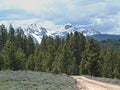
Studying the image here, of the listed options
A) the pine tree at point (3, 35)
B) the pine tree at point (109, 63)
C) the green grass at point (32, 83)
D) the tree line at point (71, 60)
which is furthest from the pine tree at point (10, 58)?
the green grass at point (32, 83)

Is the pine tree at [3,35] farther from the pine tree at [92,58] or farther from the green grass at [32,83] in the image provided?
the green grass at [32,83]

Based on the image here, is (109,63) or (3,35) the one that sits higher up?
(3,35)

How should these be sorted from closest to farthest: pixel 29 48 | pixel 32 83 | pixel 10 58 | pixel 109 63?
pixel 32 83 < pixel 10 58 < pixel 109 63 < pixel 29 48

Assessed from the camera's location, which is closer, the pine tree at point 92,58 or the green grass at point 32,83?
the green grass at point 32,83

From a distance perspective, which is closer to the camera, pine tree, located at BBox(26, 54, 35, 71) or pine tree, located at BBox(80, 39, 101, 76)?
pine tree, located at BBox(80, 39, 101, 76)

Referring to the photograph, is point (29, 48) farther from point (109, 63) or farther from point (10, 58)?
point (10, 58)

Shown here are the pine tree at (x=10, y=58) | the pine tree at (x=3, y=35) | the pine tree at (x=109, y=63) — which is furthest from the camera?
the pine tree at (x=3, y=35)

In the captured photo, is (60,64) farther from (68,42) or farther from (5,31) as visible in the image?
(5,31)

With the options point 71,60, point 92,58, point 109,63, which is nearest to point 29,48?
point 71,60

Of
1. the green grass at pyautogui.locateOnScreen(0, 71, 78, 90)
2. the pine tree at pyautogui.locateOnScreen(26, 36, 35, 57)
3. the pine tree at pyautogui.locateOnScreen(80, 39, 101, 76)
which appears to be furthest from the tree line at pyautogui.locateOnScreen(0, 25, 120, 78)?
the green grass at pyautogui.locateOnScreen(0, 71, 78, 90)

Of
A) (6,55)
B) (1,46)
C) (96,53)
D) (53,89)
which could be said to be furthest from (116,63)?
(53,89)

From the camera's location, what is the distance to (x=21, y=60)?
110000 mm

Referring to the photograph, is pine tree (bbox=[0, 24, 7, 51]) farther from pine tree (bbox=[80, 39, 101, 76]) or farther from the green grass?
the green grass

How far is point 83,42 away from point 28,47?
109 feet
